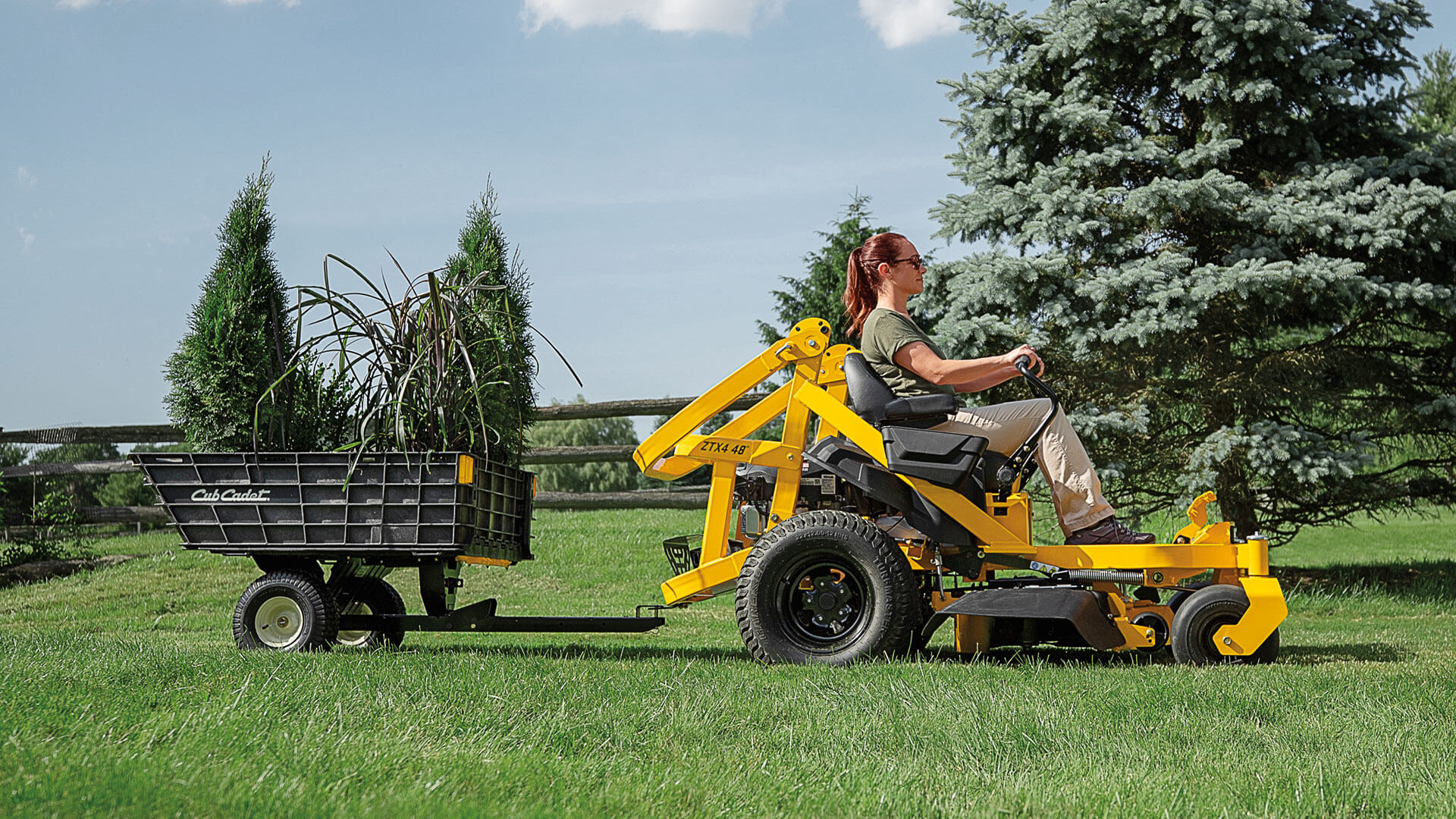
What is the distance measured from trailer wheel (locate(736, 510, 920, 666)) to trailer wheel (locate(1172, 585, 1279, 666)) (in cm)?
111

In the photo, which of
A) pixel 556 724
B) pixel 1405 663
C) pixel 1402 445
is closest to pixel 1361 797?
pixel 556 724

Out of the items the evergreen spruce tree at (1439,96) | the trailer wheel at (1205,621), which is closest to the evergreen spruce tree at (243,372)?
the trailer wheel at (1205,621)

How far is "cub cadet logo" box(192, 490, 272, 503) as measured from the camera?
4984mm

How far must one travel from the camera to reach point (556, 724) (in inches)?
119

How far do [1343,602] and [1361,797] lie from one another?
6.67 metres

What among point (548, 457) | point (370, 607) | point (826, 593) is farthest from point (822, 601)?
point (548, 457)

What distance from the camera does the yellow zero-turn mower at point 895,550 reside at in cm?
450

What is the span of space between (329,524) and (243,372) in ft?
3.72

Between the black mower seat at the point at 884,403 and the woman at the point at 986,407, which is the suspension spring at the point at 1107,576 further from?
the black mower seat at the point at 884,403

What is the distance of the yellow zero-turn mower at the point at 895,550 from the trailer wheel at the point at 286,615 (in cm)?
157

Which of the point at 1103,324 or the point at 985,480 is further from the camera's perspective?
the point at 1103,324

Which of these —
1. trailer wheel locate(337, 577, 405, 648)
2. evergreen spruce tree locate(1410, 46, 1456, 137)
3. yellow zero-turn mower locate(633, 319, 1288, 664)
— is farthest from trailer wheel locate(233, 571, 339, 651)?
evergreen spruce tree locate(1410, 46, 1456, 137)

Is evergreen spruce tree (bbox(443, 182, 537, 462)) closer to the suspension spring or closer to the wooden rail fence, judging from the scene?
the suspension spring

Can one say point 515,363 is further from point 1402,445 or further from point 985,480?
point 1402,445
